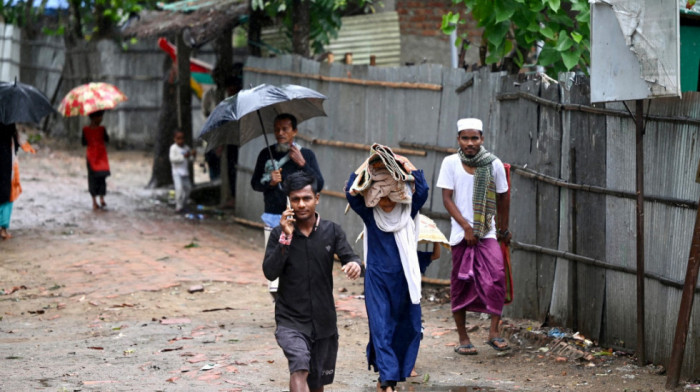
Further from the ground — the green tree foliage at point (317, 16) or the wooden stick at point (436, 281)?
the green tree foliage at point (317, 16)

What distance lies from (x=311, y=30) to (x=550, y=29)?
5.88 metres

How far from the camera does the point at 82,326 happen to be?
8148mm

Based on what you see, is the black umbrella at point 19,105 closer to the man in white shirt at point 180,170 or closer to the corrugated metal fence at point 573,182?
the man in white shirt at point 180,170

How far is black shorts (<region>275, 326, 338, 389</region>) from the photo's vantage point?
5113mm

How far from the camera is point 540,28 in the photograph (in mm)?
9023

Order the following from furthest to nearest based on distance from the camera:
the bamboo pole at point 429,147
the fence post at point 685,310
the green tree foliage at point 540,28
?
the bamboo pole at point 429,147, the green tree foliage at point 540,28, the fence post at point 685,310

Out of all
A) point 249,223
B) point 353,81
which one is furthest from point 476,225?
point 249,223

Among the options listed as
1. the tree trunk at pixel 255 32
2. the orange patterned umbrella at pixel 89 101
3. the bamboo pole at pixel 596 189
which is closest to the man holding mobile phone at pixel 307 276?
the bamboo pole at pixel 596 189

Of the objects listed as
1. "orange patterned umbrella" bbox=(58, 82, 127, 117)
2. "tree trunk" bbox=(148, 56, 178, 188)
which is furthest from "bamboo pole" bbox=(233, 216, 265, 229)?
"tree trunk" bbox=(148, 56, 178, 188)

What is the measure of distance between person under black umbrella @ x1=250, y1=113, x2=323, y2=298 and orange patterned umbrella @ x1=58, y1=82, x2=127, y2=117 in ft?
19.6

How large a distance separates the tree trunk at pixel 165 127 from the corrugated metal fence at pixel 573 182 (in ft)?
20.8

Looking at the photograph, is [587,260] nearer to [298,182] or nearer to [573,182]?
[573,182]

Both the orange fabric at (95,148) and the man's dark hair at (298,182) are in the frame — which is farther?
the orange fabric at (95,148)

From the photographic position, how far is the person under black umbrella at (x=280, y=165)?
7.62 meters
